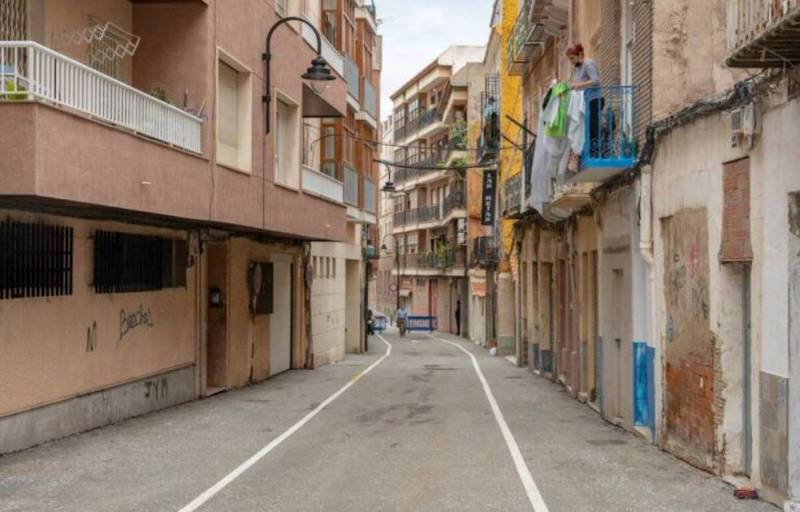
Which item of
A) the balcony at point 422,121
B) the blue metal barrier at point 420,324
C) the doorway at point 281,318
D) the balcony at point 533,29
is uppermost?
the balcony at point 422,121

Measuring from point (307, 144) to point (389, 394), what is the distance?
9.41 m

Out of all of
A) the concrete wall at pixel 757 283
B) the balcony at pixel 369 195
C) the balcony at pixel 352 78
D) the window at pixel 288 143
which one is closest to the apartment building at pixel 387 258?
the balcony at pixel 369 195

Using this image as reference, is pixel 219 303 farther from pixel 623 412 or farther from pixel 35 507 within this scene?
pixel 35 507

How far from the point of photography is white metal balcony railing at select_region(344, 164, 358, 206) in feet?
108

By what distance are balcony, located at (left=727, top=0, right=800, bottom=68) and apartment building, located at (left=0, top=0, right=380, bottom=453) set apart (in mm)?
7232

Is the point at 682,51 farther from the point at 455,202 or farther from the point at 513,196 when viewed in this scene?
the point at 455,202

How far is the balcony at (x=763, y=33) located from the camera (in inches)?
320

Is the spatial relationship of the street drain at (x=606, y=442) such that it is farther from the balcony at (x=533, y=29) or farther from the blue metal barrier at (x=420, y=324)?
the blue metal barrier at (x=420, y=324)

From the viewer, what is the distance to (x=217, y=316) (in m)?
22.4

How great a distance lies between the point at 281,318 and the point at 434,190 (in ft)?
150

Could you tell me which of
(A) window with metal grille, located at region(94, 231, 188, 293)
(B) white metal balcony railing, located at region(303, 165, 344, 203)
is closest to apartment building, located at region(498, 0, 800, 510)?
(B) white metal balcony railing, located at region(303, 165, 344, 203)

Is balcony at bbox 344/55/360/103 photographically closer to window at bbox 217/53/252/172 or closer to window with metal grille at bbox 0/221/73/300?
window at bbox 217/53/252/172

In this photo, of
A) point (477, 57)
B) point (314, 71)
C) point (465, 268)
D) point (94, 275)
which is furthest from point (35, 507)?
point (477, 57)

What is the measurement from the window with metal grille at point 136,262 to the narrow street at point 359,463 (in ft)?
7.10
